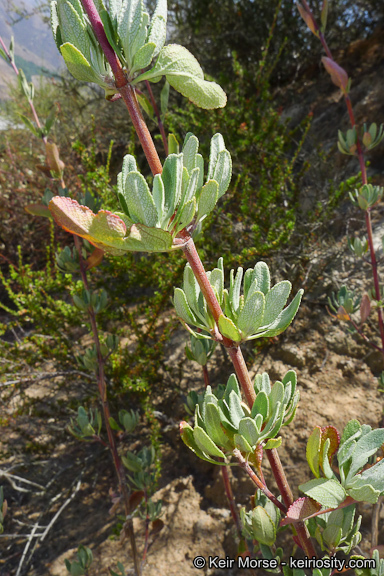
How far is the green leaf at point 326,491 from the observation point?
41cm

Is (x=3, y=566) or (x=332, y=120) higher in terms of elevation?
(x=332, y=120)

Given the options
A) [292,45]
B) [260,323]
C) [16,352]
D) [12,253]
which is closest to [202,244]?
[16,352]

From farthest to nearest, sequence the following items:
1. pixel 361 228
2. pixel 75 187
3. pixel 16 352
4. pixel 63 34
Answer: pixel 75 187, pixel 361 228, pixel 16 352, pixel 63 34

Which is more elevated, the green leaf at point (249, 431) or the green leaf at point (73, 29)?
the green leaf at point (73, 29)

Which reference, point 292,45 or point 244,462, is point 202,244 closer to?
point 244,462

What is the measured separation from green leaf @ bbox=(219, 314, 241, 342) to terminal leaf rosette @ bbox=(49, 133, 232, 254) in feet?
0.36

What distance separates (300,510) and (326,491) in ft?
0.16

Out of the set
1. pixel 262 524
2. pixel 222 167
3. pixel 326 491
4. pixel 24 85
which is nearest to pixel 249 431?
pixel 326 491

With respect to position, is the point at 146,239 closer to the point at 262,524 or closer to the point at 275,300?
the point at 275,300

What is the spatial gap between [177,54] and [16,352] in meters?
1.71

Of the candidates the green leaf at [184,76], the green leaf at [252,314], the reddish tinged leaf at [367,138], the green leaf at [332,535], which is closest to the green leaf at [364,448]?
the green leaf at [332,535]

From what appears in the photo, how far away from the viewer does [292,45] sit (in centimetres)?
337

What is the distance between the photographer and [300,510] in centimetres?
44

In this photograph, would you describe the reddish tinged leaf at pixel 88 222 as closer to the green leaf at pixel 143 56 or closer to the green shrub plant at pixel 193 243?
the green shrub plant at pixel 193 243
